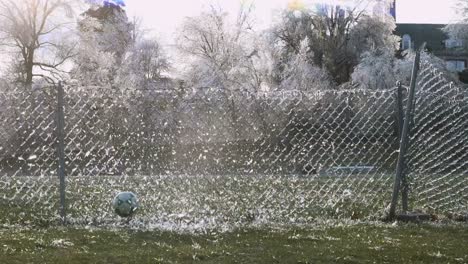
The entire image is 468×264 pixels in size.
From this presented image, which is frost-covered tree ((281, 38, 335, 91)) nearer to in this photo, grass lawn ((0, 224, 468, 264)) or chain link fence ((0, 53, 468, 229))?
chain link fence ((0, 53, 468, 229))

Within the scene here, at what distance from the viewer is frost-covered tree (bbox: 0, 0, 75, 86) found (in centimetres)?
3059

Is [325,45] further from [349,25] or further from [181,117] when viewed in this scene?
[181,117]

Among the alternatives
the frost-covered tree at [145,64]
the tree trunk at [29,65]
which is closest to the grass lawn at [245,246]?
the tree trunk at [29,65]

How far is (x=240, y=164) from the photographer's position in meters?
10.6

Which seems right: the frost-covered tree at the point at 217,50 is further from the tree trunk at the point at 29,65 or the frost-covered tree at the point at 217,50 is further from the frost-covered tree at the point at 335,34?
the tree trunk at the point at 29,65

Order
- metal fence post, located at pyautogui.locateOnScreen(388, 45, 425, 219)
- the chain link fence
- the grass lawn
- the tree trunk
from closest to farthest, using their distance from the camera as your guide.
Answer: the grass lawn → metal fence post, located at pyautogui.locateOnScreen(388, 45, 425, 219) → the chain link fence → the tree trunk

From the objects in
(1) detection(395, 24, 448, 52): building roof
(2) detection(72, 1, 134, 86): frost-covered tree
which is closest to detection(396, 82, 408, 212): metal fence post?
(2) detection(72, 1, 134, 86): frost-covered tree

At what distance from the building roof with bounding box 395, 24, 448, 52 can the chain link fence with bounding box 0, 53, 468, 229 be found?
4866 centimetres

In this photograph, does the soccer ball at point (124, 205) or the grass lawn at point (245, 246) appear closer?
the grass lawn at point (245, 246)

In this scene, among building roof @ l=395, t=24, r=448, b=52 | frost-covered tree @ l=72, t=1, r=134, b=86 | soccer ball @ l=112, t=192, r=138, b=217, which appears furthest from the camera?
building roof @ l=395, t=24, r=448, b=52

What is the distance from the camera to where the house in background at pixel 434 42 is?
180ft

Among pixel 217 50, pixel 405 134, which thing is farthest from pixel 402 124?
pixel 217 50

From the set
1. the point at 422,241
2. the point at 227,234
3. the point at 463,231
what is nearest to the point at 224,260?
the point at 227,234

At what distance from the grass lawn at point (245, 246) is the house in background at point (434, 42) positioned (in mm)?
51150
